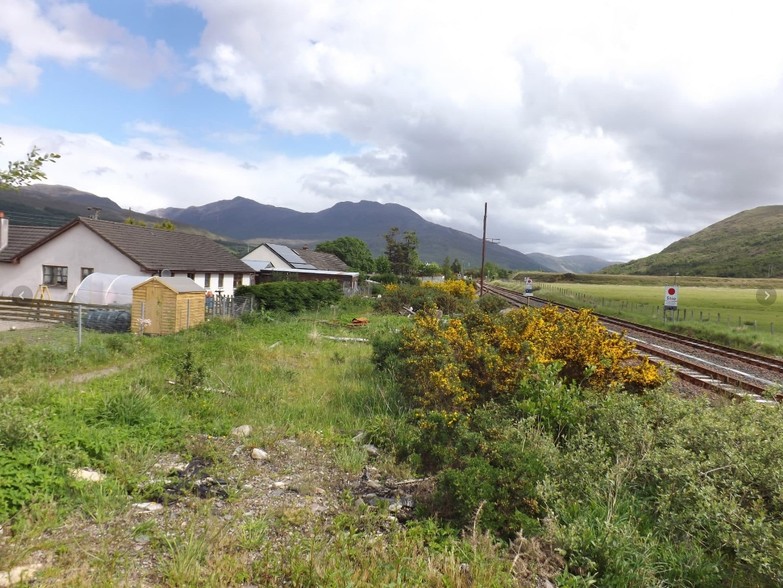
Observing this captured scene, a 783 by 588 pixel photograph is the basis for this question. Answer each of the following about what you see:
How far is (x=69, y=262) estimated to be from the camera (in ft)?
90.6

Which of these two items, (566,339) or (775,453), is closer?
(775,453)

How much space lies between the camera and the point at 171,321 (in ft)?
59.1

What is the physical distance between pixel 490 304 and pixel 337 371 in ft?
40.0

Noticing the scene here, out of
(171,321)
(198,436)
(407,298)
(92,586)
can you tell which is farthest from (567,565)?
(407,298)

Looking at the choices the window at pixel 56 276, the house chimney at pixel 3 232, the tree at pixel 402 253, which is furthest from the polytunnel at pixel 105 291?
the tree at pixel 402 253

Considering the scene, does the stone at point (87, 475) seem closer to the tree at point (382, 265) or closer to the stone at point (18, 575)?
the stone at point (18, 575)

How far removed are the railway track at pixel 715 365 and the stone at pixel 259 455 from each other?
653 centimetres

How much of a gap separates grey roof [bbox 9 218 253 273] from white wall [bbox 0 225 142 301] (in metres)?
0.45

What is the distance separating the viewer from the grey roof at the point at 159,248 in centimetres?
2686

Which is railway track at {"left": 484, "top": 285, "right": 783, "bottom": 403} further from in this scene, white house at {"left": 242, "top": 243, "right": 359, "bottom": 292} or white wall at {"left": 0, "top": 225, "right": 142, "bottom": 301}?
white house at {"left": 242, "top": 243, "right": 359, "bottom": 292}

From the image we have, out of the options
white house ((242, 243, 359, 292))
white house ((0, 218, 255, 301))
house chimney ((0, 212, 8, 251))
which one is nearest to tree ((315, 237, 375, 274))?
white house ((242, 243, 359, 292))

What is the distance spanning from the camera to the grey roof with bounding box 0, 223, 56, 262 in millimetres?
28656

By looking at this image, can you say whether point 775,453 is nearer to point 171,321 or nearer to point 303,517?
point 303,517

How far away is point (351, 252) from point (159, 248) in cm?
6153
